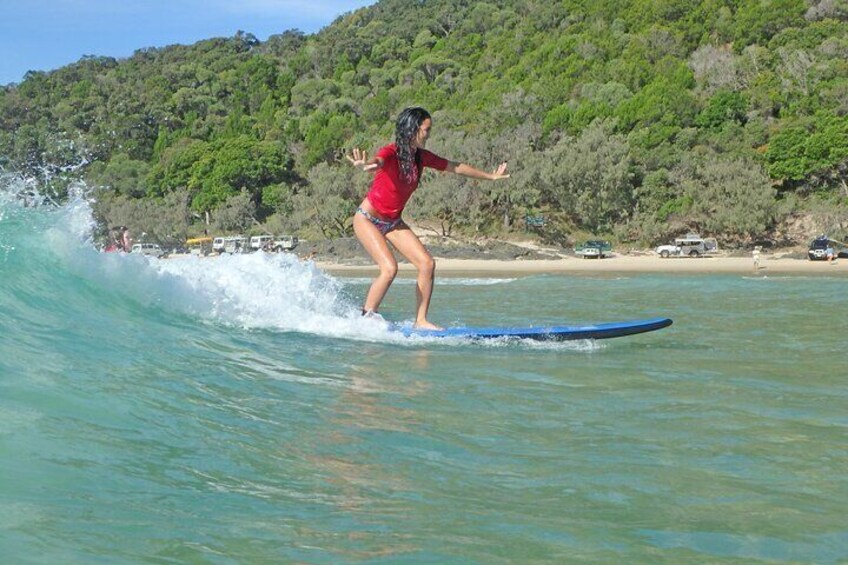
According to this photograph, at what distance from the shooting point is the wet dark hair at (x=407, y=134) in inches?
299

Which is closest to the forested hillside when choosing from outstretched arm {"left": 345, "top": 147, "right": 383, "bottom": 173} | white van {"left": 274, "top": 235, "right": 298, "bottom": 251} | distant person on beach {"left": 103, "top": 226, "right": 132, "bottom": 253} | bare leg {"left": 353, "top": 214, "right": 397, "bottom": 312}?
distant person on beach {"left": 103, "top": 226, "right": 132, "bottom": 253}

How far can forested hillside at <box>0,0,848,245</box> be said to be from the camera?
49.0 meters

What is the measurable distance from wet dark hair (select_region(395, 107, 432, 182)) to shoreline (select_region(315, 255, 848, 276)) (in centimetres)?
2496

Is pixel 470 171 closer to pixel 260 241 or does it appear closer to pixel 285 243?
pixel 285 243

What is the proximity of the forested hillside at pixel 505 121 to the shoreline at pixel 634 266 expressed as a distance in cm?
739

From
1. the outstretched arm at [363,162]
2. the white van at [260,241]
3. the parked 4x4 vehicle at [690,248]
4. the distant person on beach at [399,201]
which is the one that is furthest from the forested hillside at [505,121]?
the outstretched arm at [363,162]

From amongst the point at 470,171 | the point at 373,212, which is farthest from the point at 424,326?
the point at 470,171

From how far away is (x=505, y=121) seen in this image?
63844mm

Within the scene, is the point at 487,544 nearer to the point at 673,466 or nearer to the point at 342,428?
the point at 673,466

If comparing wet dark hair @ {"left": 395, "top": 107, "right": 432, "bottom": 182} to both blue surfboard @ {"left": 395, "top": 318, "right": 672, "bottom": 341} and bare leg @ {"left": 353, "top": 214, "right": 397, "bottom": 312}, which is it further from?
blue surfboard @ {"left": 395, "top": 318, "right": 672, "bottom": 341}

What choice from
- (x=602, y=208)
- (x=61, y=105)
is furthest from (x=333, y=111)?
(x=602, y=208)

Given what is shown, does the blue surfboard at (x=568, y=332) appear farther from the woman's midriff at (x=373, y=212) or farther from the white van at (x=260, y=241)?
the white van at (x=260, y=241)

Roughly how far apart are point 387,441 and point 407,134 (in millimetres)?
4171

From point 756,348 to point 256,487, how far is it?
5.78 m
